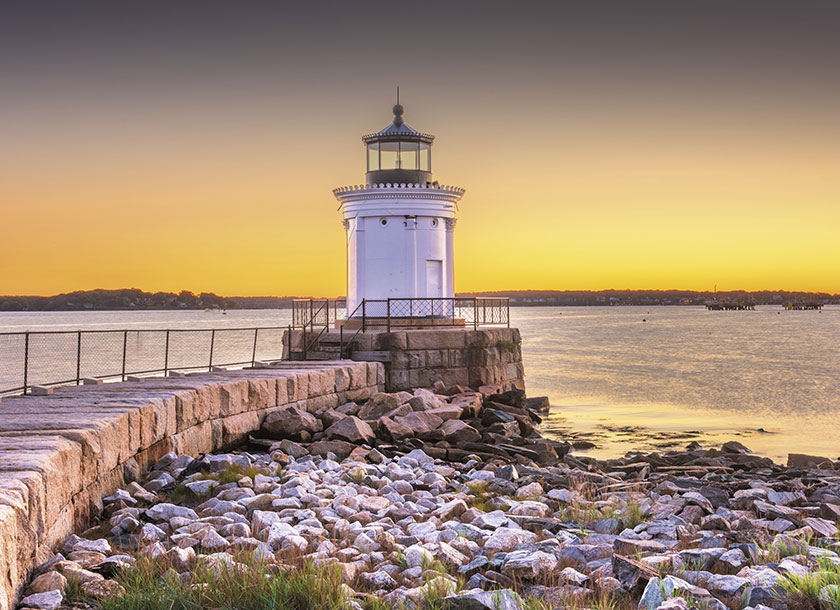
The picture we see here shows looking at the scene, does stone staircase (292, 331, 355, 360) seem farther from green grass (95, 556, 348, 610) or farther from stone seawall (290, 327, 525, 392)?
green grass (95, 556, 348, 610)

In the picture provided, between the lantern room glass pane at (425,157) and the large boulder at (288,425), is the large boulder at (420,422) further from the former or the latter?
the lantern room glass pane at (425,157)

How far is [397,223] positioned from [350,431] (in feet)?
31.4

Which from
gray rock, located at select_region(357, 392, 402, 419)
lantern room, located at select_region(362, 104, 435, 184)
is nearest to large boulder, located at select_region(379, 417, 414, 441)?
gray rock, located at select_region(357, 392, 402, 419)

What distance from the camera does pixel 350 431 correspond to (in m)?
10.9

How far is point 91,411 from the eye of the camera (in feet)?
25.4

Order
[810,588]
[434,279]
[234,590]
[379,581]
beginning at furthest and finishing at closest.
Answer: [434,279], [379,581], [234,590], [810,588]

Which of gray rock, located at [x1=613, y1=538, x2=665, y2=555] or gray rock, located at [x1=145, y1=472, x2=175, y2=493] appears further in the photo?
gray rock, located at [x1=145, y1=472, x2=175, y2=493]

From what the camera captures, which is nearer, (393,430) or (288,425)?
(288,425)

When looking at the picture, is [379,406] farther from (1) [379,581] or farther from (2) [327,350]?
(1) [379,581]

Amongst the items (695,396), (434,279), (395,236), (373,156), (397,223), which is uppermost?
(373,156)

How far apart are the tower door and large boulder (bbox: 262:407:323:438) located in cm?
938

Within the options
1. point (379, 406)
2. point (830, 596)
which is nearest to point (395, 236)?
point (379, 406)

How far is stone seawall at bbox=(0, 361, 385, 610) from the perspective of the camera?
16.0ft

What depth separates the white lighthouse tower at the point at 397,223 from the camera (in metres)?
19.7
